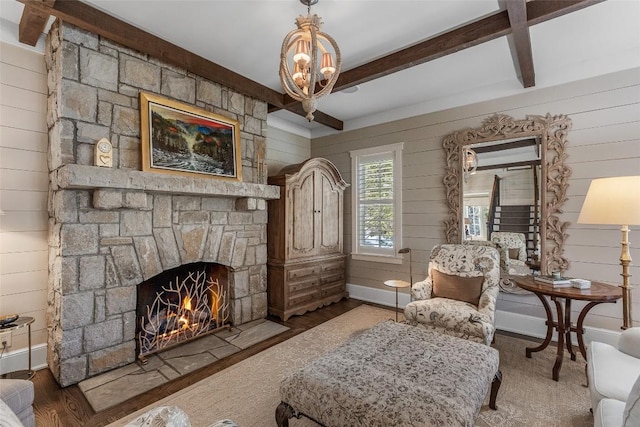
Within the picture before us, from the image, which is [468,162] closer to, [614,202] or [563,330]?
[614,202]

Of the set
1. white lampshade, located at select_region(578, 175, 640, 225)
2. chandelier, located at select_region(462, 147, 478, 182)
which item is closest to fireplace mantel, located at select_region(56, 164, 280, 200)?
chandelier, located at select_region(462, 147, 478, 182)

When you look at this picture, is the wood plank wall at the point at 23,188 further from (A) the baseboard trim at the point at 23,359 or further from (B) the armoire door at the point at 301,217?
(B) the armoire door at the point at 301,217

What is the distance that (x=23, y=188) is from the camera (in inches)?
95.7

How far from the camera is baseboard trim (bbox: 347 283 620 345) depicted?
9.54ft

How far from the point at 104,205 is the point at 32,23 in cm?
148

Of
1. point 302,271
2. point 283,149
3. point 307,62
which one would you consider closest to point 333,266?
point 302,271

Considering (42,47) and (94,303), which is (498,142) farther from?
(42,47)

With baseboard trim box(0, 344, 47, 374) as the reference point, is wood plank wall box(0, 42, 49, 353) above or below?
above

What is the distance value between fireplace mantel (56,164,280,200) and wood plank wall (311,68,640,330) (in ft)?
7.73

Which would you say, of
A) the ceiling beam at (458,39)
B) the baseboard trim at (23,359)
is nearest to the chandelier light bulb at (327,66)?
the ceiling beam at (458,39)

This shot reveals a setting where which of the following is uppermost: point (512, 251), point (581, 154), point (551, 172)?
point (581, 154)

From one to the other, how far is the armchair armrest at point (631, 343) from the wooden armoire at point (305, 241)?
3.02 meters

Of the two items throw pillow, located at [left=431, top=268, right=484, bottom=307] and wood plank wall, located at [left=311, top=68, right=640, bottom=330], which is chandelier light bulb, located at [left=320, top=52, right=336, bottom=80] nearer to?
throw pillow, located at [left=431, top=268, right=484, bottom=307]

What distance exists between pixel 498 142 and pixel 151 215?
12.7ft
